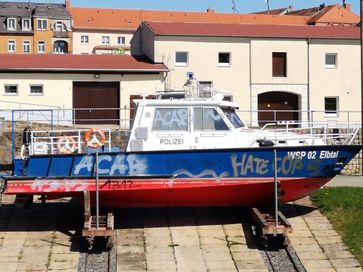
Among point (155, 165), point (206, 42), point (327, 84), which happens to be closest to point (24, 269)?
point (155, 165)

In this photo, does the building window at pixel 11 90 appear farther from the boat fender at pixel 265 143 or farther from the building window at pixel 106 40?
the building window at pixel 106 40

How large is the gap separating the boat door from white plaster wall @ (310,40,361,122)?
19199 mm

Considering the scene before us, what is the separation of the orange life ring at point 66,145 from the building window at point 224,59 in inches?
720

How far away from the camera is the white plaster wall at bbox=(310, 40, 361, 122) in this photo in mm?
33062

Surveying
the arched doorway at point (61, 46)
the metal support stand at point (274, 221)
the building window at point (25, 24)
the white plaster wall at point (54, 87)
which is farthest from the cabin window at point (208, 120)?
the building window at point (25, 24)

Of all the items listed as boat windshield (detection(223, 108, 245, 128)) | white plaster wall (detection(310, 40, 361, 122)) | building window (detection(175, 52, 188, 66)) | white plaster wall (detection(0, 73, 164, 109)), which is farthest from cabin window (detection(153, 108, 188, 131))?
white plaster wall (detection(310, 40, 361, 122))

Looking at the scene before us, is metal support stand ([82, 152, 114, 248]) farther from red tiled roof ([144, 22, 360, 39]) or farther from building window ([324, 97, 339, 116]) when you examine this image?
building window ([324, 97, 339, 116])

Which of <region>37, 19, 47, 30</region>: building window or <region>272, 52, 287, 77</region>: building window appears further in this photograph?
<region>37, 19, 47, 30</region>: building window

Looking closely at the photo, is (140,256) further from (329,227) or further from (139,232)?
(329,227)

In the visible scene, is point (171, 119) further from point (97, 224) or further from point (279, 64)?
point (279, 64)

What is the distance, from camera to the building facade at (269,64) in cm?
3216

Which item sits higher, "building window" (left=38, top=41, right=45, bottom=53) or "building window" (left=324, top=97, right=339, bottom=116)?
"building window" (left=38, top=41, right=45, bottom=53)

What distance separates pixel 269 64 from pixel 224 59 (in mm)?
2162

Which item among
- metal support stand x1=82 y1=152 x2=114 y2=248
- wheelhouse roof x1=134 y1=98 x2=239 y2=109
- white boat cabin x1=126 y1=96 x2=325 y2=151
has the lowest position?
metal support stand x1=82 y1=152 x2=114 y2=248
